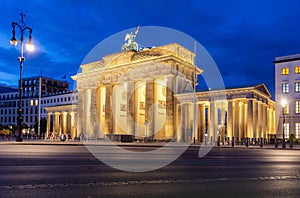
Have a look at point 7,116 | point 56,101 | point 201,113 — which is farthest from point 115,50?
point 7,116

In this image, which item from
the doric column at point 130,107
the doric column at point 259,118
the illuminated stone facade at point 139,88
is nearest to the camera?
the doric column at point 259,118

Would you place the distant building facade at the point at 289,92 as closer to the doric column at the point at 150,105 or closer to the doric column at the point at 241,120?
the doric column at the point at 241,120

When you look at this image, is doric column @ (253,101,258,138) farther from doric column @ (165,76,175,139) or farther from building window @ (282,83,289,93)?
doric column @ (165,76,175,139)

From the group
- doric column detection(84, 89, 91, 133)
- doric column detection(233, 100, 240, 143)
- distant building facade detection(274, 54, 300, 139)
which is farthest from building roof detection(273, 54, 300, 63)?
doric column detection(84, 89, 91, 133)

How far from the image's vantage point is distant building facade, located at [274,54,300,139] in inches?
2084

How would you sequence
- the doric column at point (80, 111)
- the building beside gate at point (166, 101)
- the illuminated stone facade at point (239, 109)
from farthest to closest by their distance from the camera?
the doric column at point (80, 111)
the building beside gate at point (166, 101)
the illuminated stone facade at point (239, 109)

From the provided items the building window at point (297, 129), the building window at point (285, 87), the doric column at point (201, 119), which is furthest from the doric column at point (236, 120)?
the building window at point (297, 129)

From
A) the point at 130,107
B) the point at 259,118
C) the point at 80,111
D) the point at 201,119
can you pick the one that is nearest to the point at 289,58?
the point at 259,118

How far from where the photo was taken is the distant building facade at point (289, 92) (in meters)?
52.9

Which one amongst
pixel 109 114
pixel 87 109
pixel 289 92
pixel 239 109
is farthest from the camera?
pixel 87 109

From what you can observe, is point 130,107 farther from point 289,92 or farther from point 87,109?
point 289,92

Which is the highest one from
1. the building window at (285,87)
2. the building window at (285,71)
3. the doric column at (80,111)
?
the building window at (285,71)

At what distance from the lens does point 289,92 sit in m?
53.8

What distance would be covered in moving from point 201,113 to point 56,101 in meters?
69.5
